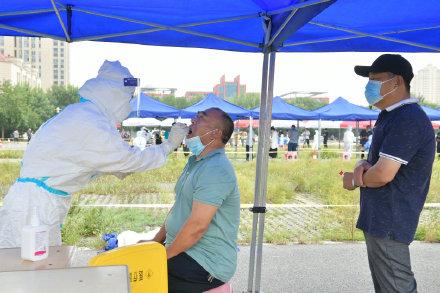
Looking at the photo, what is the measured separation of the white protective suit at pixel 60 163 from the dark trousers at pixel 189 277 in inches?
22.3

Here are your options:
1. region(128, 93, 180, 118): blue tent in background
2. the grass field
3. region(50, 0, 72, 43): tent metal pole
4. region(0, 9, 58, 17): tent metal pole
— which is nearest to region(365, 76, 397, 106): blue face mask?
region(50, 0, 72, 43): tent metal pole

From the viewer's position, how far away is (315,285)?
4590 mm

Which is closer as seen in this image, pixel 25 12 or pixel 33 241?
pixel 33 241

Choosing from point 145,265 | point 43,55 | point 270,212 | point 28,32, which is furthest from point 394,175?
point 43,55

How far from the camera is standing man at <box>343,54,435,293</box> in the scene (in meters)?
2.32

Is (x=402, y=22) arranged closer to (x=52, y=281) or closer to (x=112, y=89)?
(x=112, y=89)

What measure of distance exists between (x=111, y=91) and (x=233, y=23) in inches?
44.6

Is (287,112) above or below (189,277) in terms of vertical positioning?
above

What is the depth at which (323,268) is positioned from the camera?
513cm

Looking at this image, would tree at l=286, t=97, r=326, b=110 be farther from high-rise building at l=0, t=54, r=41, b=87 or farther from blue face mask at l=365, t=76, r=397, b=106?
blue face mask at l=365, t=76, r=397, b=106

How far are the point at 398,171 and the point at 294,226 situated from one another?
16.6 feet

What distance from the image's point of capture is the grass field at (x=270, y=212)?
645cm

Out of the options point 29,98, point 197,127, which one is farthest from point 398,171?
point 29,98

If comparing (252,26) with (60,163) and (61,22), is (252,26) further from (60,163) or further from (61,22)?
(60,163)
